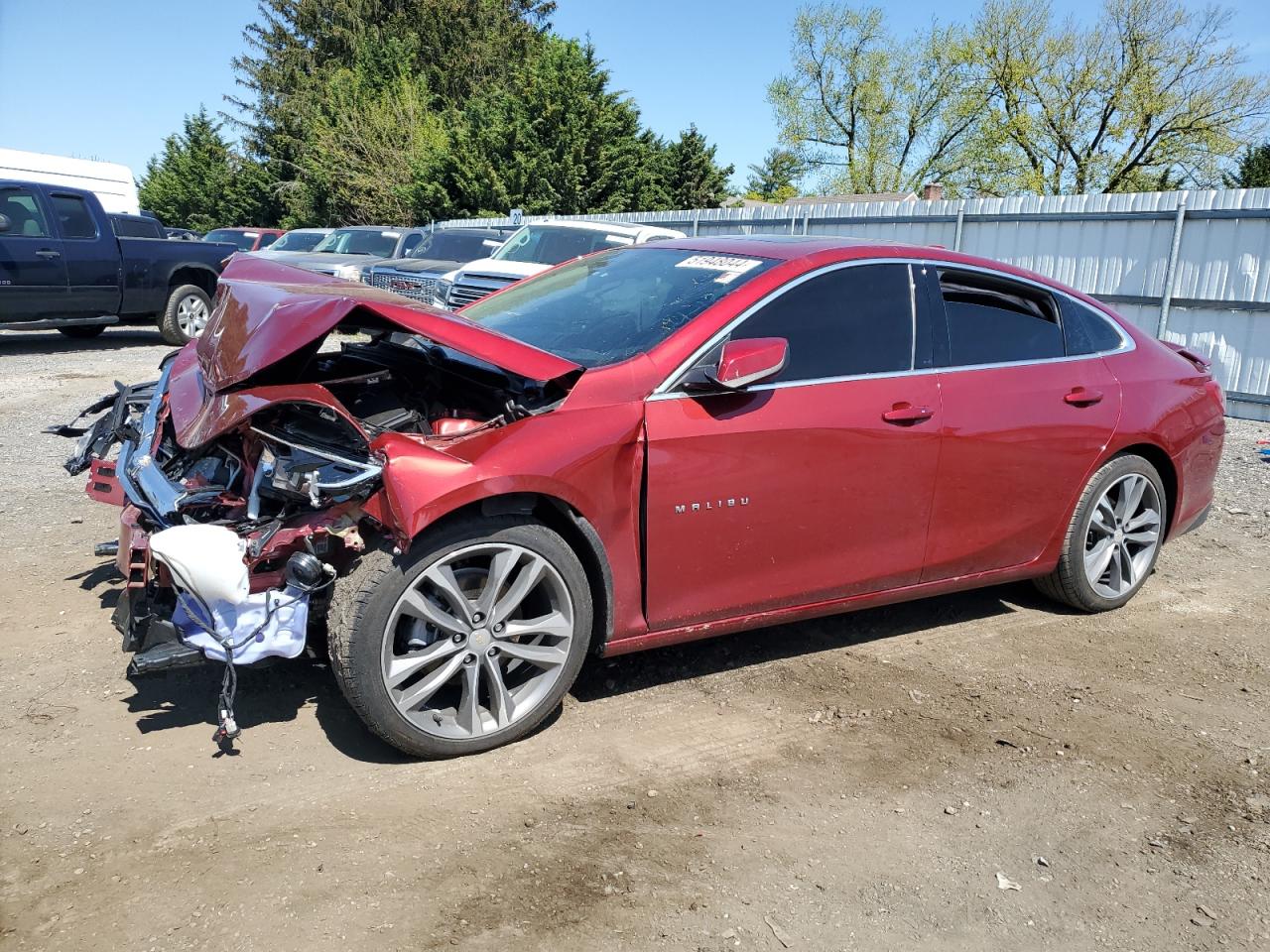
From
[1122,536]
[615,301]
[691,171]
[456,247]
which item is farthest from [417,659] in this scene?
[691,171]

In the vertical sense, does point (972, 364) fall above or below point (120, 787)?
above

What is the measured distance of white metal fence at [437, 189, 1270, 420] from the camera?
423 inches

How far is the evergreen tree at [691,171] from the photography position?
1411 inches

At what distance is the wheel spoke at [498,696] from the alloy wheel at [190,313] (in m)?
12.9

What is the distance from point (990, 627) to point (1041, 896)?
2.15 metres

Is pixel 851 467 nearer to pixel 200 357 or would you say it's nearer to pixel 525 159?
pixel 200 357

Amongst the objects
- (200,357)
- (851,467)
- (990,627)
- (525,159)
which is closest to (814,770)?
(851,467)

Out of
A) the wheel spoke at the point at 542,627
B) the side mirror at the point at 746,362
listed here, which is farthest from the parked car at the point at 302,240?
the wheel spoke at the point at 542,627

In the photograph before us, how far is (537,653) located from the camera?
133 inches

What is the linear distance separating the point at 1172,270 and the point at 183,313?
1318 cm

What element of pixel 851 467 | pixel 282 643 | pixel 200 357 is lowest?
pixel 282 643

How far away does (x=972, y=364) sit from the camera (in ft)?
13.9

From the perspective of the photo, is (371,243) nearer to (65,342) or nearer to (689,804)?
(65,342)

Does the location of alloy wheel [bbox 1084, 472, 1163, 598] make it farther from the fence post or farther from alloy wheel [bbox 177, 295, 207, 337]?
alloy wheel [bbox 177, 295, 207, 337]
